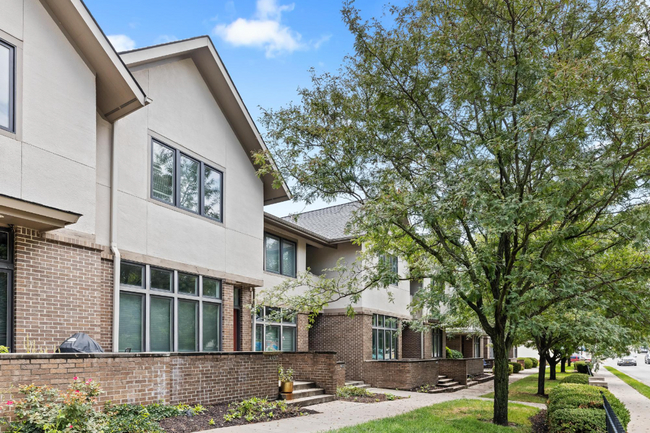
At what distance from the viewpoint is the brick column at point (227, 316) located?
14.4 metres

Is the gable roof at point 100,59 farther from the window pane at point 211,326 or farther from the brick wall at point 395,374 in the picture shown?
the brick wall at point 395,374

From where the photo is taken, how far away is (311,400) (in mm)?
14352

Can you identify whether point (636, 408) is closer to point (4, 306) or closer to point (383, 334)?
point (383, 334)

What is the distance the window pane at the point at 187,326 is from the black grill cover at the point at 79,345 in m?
3.56

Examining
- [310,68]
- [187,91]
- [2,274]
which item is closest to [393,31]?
[310,68]

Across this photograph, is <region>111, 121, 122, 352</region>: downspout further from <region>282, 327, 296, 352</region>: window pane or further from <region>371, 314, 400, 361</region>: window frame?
<region>371, 314, 400, 361</region>: window frame

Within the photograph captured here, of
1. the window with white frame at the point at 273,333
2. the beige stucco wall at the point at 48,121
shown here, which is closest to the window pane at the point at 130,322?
the beige stucco wall at the point at 48,121

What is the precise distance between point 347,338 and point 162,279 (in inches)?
463

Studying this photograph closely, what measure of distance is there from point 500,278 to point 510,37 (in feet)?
17.8

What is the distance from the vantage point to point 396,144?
12500mm

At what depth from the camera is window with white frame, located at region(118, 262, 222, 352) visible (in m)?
11.4

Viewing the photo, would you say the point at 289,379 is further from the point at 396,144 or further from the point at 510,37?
the point at 510,37

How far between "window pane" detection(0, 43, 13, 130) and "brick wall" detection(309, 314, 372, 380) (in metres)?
16.0

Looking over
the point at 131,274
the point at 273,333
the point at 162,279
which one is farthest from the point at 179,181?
the point at 273,333
